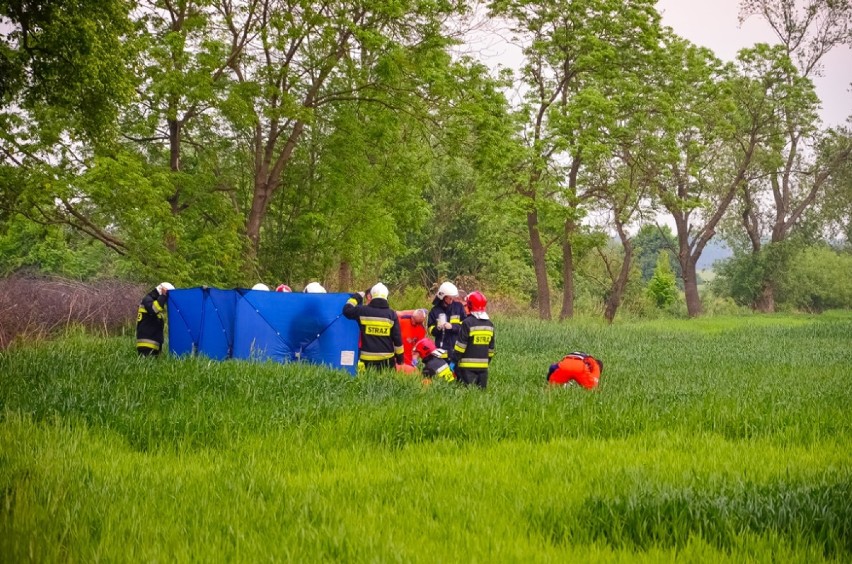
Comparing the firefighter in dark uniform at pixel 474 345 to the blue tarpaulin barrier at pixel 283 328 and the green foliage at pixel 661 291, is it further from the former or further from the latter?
the green foliage at pixel 661 291

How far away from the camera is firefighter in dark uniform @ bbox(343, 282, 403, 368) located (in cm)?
1287

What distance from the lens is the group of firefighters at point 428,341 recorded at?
39.6 feet

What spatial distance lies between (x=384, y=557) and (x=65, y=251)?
45.1m

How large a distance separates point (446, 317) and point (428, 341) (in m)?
0.81

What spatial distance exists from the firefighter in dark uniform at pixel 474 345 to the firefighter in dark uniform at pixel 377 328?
4.55 feet

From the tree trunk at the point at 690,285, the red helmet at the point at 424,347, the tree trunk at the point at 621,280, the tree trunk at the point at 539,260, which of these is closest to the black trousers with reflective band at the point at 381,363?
the red helmet at the point at 424,347

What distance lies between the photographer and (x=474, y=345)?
1203 centimetres

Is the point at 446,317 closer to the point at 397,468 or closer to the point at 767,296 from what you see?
the point at 397,468

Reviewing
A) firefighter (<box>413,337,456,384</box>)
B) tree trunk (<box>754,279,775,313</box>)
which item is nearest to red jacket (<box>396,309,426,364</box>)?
firefighter (<box>413,337,456,384</box>)

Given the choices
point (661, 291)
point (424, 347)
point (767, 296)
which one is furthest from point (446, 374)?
point (661, 291)

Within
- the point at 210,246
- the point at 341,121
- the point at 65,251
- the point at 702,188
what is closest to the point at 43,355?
the point at 210,246

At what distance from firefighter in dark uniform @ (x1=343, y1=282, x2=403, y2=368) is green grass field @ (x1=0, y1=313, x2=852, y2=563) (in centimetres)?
136

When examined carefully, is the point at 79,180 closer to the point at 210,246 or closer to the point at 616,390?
the point at 210,246

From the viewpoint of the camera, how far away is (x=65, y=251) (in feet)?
146
